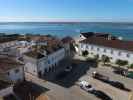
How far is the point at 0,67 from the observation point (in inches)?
1303

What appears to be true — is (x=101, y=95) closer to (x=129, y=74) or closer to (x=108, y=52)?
(x=129, y=74)

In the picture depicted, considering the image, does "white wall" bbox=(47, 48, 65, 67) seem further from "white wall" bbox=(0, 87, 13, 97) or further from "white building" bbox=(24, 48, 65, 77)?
"white wall" bbox=(0, 87, 13, 97)

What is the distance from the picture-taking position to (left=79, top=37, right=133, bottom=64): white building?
165 feet

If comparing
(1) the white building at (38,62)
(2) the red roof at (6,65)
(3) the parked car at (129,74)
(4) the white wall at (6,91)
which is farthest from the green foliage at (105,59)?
(4) the white wall at (6,91)

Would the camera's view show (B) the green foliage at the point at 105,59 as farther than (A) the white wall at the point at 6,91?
Yes

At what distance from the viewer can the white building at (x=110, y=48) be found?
1983 inches

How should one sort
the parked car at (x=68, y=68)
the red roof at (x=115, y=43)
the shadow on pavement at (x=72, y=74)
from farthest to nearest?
1. the red roof at (x=115, y=43)
2. the parked car at (x=68, y=68)
3. the shadow on pavement at (x=72, y=74)

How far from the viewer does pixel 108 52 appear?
178ft

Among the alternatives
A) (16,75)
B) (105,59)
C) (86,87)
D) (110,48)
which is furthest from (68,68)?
(16,75)

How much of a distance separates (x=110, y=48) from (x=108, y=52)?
148 centimetres

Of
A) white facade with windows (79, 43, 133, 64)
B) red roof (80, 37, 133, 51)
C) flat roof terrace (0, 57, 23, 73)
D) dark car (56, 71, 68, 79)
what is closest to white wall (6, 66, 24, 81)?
flat roof terrace (0, 57, 23, 73)

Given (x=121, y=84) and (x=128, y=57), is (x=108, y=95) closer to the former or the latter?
(x=121, y=84)

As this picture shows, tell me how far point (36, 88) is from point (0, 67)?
791cm

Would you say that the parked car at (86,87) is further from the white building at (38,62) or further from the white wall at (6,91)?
the white wall at (6,91)
